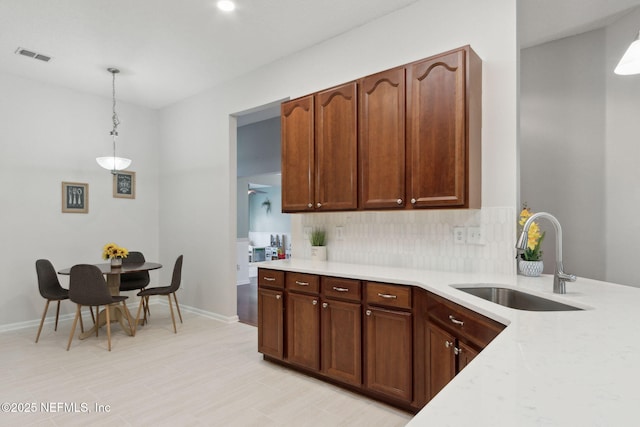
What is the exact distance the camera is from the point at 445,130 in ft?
8.25

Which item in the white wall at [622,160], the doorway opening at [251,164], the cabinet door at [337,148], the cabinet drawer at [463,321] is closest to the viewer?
the cabinet drawer at [463,321]

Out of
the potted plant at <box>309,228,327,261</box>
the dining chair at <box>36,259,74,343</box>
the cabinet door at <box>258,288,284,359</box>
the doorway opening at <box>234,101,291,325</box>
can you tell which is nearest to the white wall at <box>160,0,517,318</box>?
the potted plant at <box>309,228,327,261</box>

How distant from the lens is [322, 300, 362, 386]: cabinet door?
263 centimetres

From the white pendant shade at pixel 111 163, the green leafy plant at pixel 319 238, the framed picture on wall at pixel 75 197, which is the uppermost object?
the white pendant shade at pixel 111 163

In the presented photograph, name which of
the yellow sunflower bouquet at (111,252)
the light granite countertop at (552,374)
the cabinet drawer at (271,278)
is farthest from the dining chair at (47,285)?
the light granite countertop at (552,374)

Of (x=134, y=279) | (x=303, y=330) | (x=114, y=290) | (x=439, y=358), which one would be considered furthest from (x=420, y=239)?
(x=134, y=279)

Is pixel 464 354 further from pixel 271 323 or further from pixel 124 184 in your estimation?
pixel 124 184

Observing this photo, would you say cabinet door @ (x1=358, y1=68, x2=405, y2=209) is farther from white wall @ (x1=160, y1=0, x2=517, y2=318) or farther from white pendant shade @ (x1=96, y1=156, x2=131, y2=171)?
white pendant shade @ (x1=96, y1=156, x2=131, y2=171)

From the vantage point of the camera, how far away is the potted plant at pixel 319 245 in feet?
11.6

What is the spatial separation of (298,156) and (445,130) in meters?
1.37

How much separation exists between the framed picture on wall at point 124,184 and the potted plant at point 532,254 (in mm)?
5208

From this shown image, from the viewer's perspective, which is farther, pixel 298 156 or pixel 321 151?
pixel 298 156

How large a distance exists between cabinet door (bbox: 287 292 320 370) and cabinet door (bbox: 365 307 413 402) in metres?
0.47

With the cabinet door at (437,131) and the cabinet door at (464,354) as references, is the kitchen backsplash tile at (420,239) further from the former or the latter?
the cabinet door at (464,354)
